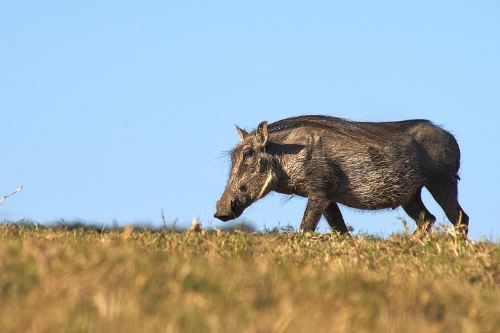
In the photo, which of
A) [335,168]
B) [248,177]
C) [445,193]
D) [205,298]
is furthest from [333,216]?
[205,298]

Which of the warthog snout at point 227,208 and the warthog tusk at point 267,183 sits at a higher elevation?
the warthog tusk at point 267,183

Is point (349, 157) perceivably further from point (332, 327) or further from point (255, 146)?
point (332, 327)

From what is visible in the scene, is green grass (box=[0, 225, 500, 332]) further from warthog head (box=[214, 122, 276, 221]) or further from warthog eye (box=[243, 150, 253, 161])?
warthog eye (box=[243, 150, 253, 161])

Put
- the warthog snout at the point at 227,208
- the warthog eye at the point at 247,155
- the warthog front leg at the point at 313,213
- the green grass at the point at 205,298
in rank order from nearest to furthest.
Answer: the green grass at the point at 205,298, the warthog front leg at the point at 313,213, the warthog snout at the point at 227,208, the warthog eye at the point at 247,155

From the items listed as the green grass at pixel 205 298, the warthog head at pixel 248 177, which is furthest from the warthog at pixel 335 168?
the green grass at pixel 205 298

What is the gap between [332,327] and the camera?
3988mm

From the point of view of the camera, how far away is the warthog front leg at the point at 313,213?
465 inches

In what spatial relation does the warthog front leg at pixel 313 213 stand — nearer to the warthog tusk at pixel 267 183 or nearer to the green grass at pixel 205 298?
the warthog tusk at pixel 267 183

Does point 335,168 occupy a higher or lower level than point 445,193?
higher

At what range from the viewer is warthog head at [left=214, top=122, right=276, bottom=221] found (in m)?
12.4

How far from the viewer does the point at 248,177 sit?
12469mm

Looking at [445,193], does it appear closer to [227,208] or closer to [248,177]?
[248,177]

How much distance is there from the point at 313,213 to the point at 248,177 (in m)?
1.02

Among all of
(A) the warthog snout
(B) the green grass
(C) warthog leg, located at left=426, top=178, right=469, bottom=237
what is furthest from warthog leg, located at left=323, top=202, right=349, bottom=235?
(B) the green grass
